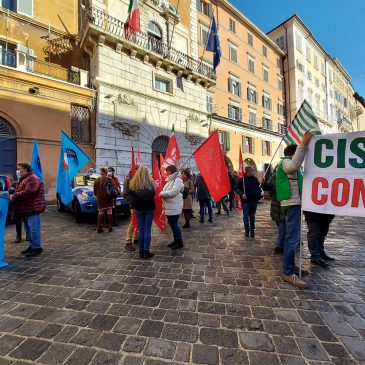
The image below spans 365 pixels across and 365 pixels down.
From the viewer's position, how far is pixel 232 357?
6.31ft

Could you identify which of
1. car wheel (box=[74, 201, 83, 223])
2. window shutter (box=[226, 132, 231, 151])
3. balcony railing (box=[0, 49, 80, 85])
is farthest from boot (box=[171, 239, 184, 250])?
window shutter (box=[226, 132, 231, 151])

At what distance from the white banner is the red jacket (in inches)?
190

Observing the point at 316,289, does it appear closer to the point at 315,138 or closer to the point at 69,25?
the point at 315,138

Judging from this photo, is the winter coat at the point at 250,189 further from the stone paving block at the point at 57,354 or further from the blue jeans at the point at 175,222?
the stone paving block at the point at 57,354

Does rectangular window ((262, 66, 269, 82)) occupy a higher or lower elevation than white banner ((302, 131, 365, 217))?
higher

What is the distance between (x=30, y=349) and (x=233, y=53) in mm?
29122

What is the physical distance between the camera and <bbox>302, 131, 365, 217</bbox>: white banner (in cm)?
292

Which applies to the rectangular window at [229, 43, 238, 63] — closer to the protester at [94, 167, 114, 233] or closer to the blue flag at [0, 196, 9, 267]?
the protester at [94, 167, 114, 233]

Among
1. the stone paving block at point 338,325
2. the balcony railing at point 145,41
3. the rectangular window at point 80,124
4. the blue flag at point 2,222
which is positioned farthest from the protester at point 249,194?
the balcony railing at point 145,41

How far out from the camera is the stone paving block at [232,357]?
187cm

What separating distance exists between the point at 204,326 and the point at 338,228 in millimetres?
6493

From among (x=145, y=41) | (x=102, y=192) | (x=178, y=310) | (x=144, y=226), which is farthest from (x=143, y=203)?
(x=145, y=41)

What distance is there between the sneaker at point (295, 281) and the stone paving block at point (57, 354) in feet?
8.93

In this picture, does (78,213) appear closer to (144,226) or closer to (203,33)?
(144,226)
